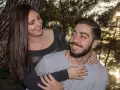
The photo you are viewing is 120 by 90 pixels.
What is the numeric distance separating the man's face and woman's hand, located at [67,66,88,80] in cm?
10

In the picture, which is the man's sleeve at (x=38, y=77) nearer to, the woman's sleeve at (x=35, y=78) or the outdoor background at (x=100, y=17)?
the woman's sleeve at (x=35, y=78)

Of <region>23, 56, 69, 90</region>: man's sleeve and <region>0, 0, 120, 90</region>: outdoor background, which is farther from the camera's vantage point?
<region>0, 0, 120, 90</region>: outdoor background

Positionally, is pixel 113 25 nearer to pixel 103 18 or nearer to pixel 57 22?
pixel 103 18

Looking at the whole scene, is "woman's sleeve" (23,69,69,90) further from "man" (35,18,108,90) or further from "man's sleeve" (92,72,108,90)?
"man's sleeve" (92,72,108,90)

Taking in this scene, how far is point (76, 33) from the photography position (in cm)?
215

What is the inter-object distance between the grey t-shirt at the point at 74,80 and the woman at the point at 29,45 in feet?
0.17

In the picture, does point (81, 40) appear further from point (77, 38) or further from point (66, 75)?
point (66, 75)

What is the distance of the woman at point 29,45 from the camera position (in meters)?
2.20

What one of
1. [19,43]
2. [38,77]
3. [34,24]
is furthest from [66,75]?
[34,24]

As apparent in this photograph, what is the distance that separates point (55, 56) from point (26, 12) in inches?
33.2

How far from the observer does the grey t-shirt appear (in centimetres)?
215

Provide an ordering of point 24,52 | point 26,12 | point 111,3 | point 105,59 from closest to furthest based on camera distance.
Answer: point 24,52 → point 26,12 → point 111,3 → point 105,59

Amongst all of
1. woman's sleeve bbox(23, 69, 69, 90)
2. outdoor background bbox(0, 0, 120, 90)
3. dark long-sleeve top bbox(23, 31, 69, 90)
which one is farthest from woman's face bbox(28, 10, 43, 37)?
outdoor background bbox(0, 0, 120, 90)

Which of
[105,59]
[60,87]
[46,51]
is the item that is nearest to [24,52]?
[46,51]
